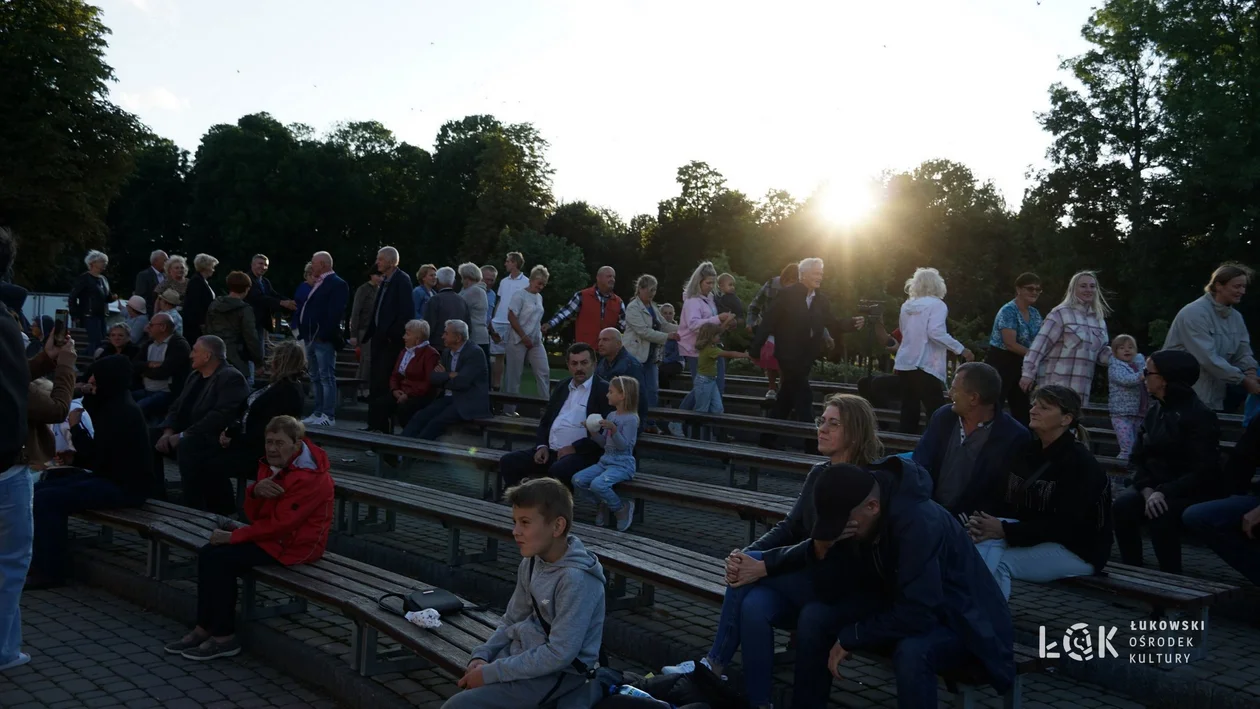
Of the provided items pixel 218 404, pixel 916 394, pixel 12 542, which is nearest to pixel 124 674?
pixel 12 542

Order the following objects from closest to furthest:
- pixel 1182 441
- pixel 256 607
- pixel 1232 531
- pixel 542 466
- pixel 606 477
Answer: pixel 1232 531 → pixel 256 607 → pixel 1182 441 → pixel 606 477 → pixel 542 466

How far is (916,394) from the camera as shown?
9.98 meters

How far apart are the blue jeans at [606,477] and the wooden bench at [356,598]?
7.24ft

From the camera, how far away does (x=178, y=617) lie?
6703 millimetres

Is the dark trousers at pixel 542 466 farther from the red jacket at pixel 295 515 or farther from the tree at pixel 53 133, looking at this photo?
the tree at pixel 53 133

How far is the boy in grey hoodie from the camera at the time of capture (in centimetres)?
422

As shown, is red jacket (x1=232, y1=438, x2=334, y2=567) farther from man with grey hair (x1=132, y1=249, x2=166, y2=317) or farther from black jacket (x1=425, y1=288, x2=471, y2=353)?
man with grey hair (x1=132, y1=249, x2=166, y2=317)

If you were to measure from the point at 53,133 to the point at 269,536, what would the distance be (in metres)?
33.9

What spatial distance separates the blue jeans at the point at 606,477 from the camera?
8000 mm

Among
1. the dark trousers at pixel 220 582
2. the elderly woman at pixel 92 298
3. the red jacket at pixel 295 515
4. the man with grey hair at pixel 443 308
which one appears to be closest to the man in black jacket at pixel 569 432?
the red jacket at pixel 295 515

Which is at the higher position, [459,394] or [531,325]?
[531,325]

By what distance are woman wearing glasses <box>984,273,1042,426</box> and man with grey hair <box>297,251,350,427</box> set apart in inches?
259

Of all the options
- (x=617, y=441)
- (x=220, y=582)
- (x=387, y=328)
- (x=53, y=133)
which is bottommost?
(x=220, y=582)

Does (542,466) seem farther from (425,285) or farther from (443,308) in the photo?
(425,285)
